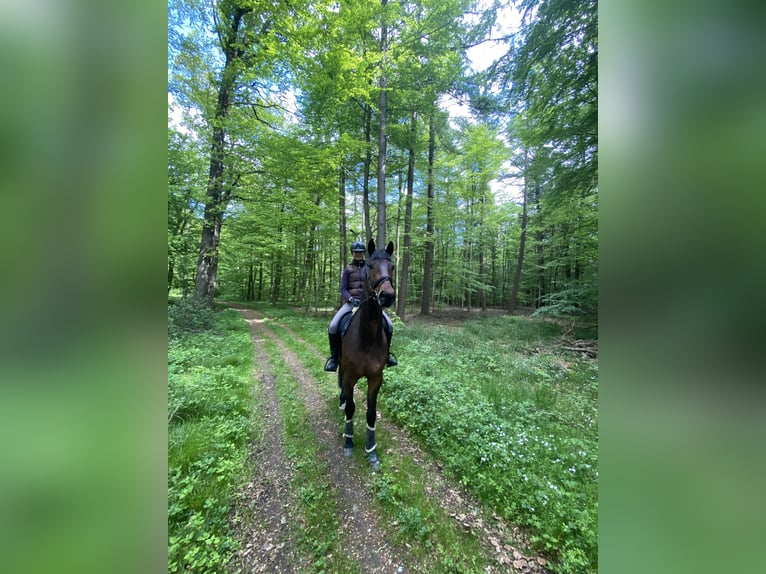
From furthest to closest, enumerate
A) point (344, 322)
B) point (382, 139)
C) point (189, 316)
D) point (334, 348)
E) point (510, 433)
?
1. point (189, 316)
2. point (382, 139)
3. point (334, 348)
4. point (344, 322)
5. point (510, 433)

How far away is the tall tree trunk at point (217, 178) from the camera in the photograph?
741 centimetres

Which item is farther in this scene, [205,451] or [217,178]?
[217,178]

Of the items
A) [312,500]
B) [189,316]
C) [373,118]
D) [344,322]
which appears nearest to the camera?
[312,500]

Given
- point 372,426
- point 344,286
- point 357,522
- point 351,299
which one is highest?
point 344,286

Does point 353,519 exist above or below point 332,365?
below

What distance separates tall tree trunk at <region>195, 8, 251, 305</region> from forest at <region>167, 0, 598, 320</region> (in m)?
0.05

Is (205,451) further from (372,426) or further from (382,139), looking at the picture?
(382,139)

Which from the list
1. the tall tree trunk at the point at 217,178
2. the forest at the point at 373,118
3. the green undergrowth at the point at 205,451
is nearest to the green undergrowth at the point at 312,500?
the green undergrowth at the point at 205,451

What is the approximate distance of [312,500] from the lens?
288 centimetres

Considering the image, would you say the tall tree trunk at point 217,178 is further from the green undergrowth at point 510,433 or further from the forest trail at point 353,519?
the forest trail at point 353,519

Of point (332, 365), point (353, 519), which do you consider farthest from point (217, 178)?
point (353, 519)

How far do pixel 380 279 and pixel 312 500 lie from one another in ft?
8.88
